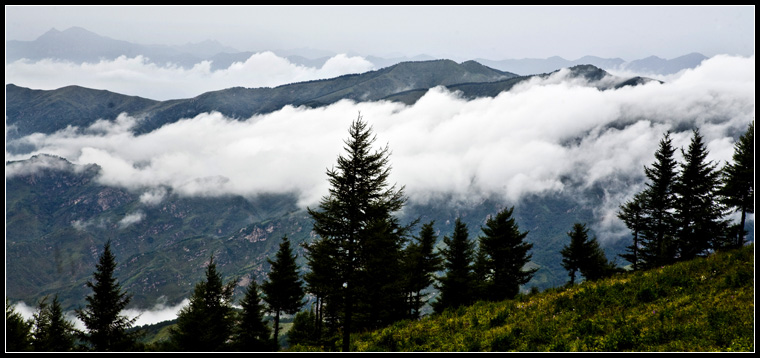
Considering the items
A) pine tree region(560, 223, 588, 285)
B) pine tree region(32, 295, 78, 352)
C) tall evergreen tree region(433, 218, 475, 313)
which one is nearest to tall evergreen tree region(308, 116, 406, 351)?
tall evergreen tree region(433, 218, 475, 313)

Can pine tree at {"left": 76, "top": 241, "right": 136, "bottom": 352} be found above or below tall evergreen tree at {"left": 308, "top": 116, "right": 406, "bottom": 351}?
below

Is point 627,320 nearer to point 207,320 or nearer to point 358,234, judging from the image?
point 358,234

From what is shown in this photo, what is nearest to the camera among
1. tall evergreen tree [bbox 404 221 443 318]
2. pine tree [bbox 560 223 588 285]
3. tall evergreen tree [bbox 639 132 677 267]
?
tall evergreen tree [bbox 639 132 677 267]

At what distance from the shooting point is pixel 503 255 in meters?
44.1

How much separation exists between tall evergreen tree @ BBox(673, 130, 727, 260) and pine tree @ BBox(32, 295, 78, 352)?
170ft

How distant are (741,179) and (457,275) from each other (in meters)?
24.7

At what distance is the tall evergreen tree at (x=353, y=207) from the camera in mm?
19469

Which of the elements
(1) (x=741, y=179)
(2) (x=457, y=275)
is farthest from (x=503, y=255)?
(1) (x=741, y=179)

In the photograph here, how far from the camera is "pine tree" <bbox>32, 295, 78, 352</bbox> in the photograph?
34.5 m

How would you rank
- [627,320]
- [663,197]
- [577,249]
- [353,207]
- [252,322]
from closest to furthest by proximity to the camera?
[627,320] < [353,207] < [663,197] < [252,322] < [577,249]

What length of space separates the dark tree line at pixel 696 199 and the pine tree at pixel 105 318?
150 feet

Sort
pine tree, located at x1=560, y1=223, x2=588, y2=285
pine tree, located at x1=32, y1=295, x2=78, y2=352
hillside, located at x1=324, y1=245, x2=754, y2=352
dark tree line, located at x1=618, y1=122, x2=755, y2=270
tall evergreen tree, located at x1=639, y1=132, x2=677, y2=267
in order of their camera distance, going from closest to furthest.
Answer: hillside, located at x1=324, y1=245, x2=754, y2=352, dark tree line, located at x1=618, y1=122, x2=755, y2=270, pine tree, located at x1=32, y1=295, x2=78, y2=352, tall evergreen tree, located at x1=639, y1=132, x2=677, y2=267, pine tree, located at x1=560, y1=223, x2=588, y2=285

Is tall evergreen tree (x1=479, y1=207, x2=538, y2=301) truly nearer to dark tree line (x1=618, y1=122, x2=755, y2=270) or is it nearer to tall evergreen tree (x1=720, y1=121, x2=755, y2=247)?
dark tree line (x1=618, y1=122, x2=755, y2=270)
